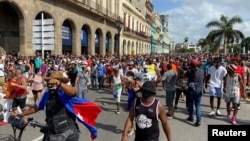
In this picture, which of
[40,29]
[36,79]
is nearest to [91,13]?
[40,29]

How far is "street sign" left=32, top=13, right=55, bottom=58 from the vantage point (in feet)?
47.9

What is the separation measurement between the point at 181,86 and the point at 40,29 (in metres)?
7.86

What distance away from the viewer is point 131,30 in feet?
192

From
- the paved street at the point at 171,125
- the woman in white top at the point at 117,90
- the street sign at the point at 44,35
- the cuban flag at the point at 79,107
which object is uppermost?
the street sign at the point at 44,35

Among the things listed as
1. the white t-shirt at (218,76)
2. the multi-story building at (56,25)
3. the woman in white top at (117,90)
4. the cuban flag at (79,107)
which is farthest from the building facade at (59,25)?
the cuban flag at (79,107)

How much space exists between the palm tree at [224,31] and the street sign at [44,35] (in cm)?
3543

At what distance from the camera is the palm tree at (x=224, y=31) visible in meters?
45.4

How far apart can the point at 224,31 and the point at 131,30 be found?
18252 millimetres

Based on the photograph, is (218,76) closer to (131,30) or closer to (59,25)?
(59,25)

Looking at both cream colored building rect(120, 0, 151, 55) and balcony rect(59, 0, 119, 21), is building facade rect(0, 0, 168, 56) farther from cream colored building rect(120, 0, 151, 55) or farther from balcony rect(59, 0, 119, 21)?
cream colored building rect(120, 0, 151, 55)

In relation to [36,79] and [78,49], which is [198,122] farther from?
[78,49]

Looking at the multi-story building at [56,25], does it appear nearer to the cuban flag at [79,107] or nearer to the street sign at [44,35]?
the street sign at [44,35]

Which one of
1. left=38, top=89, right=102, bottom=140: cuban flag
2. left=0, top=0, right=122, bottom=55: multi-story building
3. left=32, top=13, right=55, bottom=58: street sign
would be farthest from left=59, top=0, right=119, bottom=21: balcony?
left=38, top=89, right=102, bottom=140: cuban flag

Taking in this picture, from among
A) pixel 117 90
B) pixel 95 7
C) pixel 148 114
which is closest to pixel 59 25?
pixel 95 7
